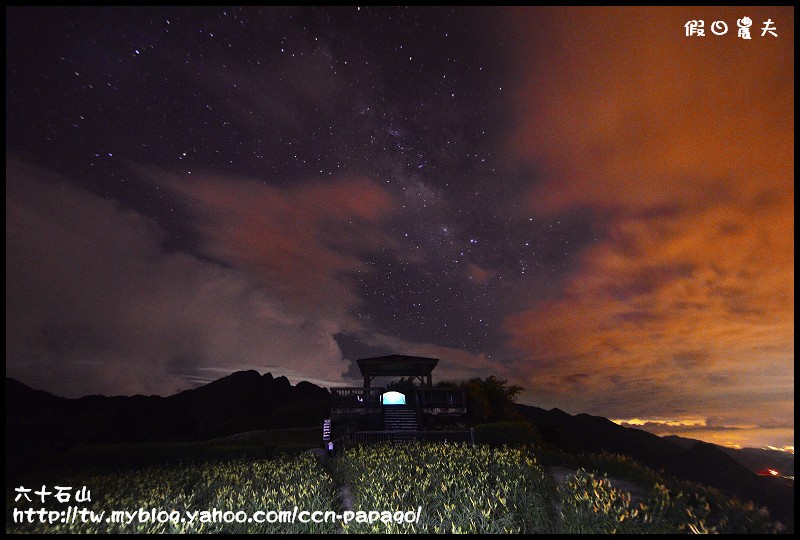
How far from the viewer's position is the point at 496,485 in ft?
33.4

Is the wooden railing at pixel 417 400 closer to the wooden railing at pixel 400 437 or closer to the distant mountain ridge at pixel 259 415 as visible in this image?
the wooden railing at pixel 400 437

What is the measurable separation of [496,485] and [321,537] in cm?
462

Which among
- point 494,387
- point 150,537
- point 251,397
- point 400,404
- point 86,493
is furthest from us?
point 251,397

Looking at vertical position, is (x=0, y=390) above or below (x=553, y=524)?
above

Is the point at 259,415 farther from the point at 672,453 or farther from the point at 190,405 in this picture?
the point at 672,453

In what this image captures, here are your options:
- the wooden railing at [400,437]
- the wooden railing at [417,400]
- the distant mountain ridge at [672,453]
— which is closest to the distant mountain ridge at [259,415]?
the distant mountain ridge at [672,453]

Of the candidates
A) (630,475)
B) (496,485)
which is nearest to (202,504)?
(496,485)

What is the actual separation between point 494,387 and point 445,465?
23.5 metres

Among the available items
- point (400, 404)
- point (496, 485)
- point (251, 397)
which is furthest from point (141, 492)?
point (251, 397)

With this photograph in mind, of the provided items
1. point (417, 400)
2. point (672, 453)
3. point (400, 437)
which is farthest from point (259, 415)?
point (672, 453)

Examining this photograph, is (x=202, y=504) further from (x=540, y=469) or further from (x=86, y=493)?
(x=540, y=469)

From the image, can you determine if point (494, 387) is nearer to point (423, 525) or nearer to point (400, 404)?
point (400, 404)

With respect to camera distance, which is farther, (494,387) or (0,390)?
(494,387)

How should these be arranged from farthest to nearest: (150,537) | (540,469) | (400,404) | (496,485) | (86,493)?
1. (400,404)
2. (86,493)
3. (540,469)
4. (496,485)
5. (150,537)
